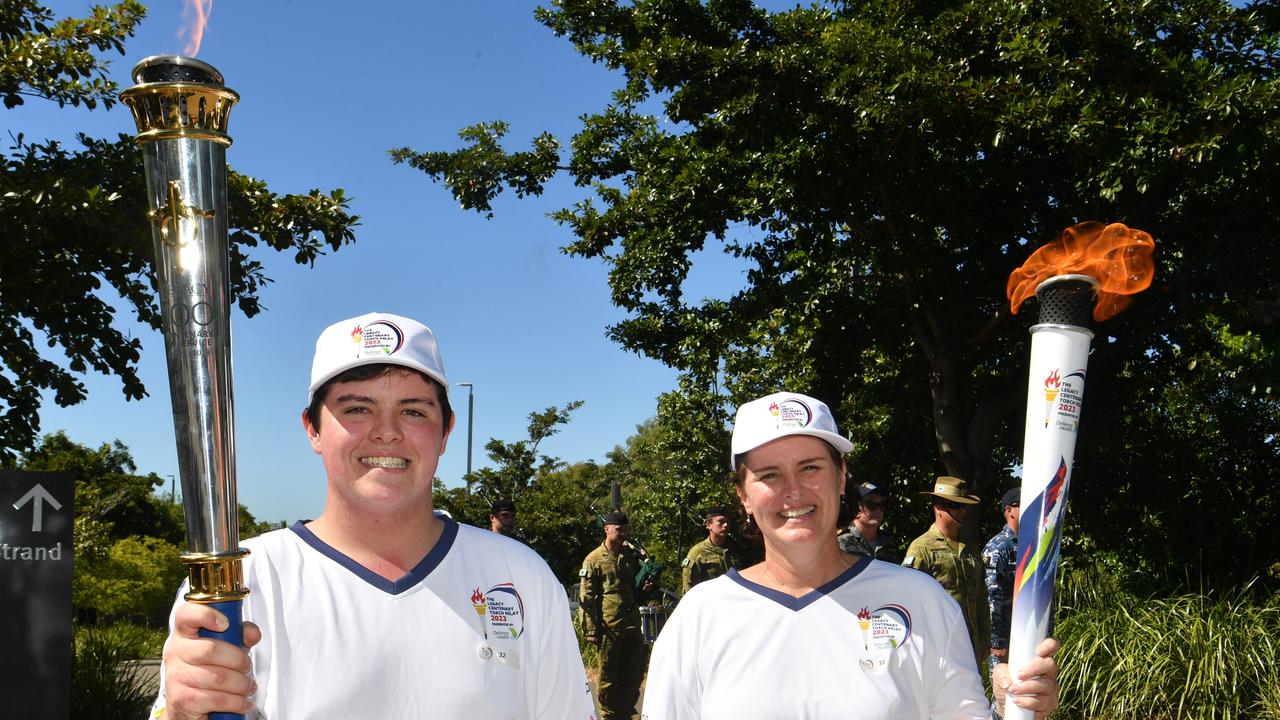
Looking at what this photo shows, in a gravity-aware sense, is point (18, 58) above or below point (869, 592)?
above

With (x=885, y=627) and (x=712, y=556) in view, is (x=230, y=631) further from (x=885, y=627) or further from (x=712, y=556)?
(x=712, y=556)

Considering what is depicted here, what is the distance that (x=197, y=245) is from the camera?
5.90 ft

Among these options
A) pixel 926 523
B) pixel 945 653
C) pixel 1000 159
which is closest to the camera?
pixel 945 653

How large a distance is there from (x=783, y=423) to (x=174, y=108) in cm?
180

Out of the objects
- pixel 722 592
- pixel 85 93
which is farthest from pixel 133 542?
pixel 722 592

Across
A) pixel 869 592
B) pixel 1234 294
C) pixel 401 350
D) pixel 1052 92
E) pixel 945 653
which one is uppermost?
pixel 1052 92

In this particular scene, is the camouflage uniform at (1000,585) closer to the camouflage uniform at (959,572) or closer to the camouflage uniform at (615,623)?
the camouflage uniform at (959,572)

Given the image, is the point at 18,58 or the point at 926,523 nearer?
the point at 18,58

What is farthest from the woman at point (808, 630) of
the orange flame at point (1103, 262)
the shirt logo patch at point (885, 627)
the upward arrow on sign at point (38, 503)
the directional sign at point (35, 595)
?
the upward arrow on sign at point (38, 503)

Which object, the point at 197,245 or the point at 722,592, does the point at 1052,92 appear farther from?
the point at 197,245

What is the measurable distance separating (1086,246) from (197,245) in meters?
2.38

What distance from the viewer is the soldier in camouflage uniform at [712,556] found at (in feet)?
34.1

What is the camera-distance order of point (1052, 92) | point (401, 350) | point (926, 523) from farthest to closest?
point (926, 523)
point (1052, 92)
point (401, 350)

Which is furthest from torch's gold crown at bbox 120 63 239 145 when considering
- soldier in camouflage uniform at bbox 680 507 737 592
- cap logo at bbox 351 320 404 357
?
soldier in camouflage uniform at bbox 680 507 737 592
